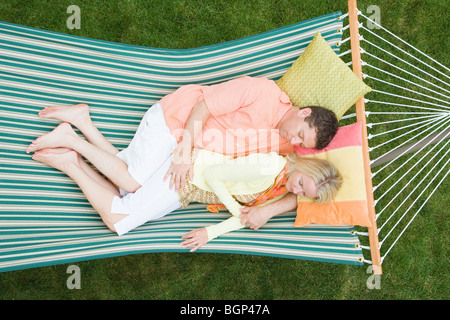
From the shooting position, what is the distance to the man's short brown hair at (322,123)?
2.05 metres

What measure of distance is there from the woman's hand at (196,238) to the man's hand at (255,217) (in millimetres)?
236

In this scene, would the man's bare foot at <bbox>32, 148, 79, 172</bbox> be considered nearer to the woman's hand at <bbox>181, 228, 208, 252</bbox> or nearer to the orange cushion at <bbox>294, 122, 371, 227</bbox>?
the woman's hand at <bbox>181, 228, 208, 252</bbox>

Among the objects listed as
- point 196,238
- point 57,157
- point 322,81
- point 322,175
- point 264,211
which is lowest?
point 196,238

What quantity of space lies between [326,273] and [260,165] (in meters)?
1.29

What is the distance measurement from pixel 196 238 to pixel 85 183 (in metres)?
0.73

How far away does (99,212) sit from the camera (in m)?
2.17

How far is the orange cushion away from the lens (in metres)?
2.06

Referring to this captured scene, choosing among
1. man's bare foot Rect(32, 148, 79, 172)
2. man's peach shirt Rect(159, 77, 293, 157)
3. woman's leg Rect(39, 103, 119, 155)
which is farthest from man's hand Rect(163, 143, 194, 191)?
man's bare foot Rect(32, 148, 79, 172)

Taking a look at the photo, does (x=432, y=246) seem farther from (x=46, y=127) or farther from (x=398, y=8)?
(x=46, y=127)

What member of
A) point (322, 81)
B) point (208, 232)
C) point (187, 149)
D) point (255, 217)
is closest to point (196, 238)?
point (208, 232)

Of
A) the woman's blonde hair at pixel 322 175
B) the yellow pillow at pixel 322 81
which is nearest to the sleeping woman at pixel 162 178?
the woman's blonde hair at pixel 322 175

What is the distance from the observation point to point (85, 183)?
217 centimetres

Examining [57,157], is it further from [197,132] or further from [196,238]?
[196,238]
